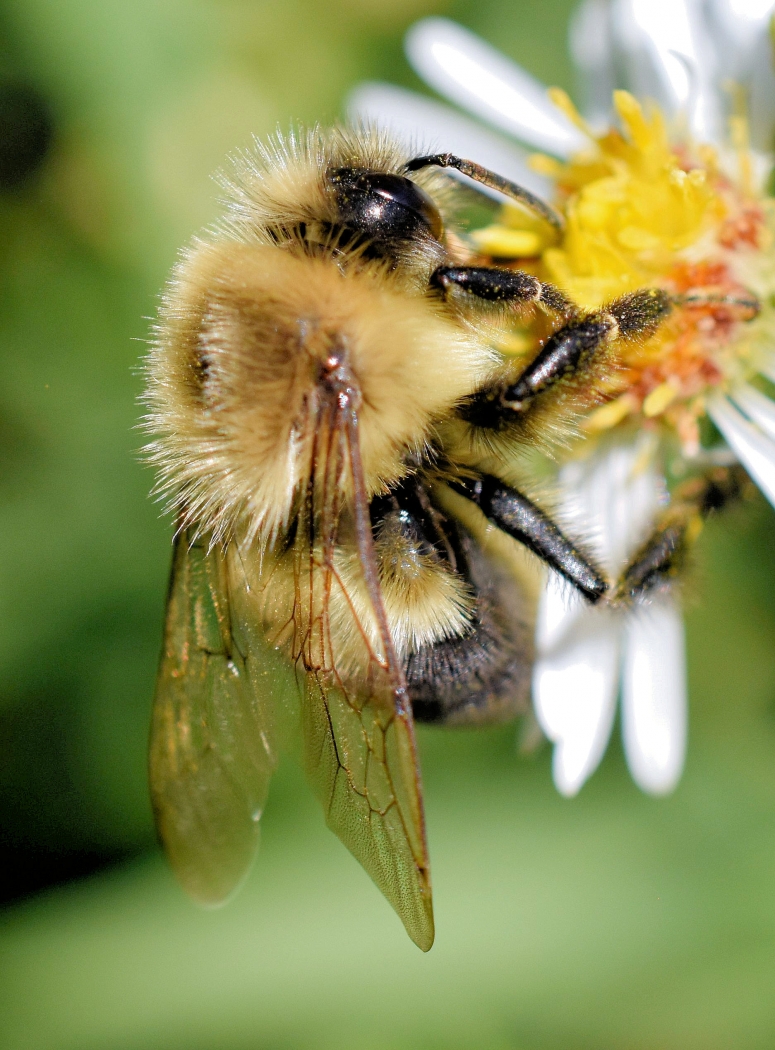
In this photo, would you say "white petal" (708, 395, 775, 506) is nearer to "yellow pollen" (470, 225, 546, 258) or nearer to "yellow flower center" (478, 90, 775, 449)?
"yellow flower center" (478, 90, 775, 449)

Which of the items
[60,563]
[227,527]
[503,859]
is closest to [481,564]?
[227,527]

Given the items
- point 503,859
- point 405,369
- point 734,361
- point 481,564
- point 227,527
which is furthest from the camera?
point 503,859

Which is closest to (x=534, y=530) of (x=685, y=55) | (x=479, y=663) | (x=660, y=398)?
(x=479, y=663)

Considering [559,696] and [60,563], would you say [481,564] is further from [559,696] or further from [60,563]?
[60,563]

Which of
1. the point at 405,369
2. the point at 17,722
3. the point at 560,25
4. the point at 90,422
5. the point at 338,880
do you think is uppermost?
the point at 560,25

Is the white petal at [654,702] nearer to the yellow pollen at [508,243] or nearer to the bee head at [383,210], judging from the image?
the yellow pollen at [508,243]

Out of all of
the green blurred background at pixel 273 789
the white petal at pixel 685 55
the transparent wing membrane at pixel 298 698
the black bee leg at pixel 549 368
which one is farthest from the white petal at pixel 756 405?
the transparent wing membrane at pixel 298 698

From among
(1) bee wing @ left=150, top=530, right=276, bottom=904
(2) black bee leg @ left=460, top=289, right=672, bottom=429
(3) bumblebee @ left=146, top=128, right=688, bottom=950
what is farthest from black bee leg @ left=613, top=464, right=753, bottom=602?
(1) bee wing @ left=150, top=530, right=276, bottom=904

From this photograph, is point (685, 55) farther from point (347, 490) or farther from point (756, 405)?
point (347, 490)
